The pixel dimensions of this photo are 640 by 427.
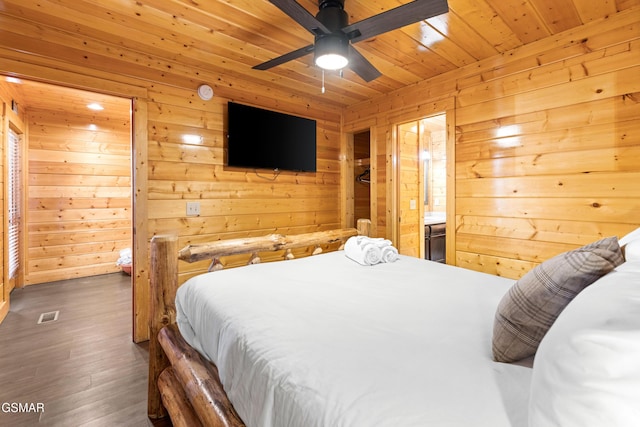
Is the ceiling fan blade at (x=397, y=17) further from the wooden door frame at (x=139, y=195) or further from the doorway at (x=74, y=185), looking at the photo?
the doorway at (x=74, y=185)

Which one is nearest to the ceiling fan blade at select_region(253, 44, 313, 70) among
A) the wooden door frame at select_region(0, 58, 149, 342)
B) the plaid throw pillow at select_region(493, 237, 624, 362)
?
the wooden door frame at select_region(0, 58, 149, 342)

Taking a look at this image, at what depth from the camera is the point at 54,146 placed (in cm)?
432

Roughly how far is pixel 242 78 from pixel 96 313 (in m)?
2.91

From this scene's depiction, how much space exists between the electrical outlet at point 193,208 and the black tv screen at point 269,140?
523mm

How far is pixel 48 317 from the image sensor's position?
9.77 ft

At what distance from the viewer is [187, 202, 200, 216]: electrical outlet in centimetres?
279

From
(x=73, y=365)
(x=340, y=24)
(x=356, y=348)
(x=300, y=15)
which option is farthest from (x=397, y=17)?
(x=73, y=365)

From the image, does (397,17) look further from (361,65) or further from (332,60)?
(361,65)

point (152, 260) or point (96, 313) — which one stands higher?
point (152, 260)

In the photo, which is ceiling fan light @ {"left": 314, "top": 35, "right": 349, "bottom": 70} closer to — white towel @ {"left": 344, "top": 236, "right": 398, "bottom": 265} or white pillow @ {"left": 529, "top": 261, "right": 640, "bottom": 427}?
white towel @ {"left": 344, "top": 236, "right": 398, "bottom": 265}

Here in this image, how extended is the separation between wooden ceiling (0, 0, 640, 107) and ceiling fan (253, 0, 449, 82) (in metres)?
0.24

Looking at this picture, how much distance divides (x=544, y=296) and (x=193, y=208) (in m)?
2.73

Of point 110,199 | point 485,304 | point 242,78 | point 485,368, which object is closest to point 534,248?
point 485,304

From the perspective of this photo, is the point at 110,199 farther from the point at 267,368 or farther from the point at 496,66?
the point at 496,66
